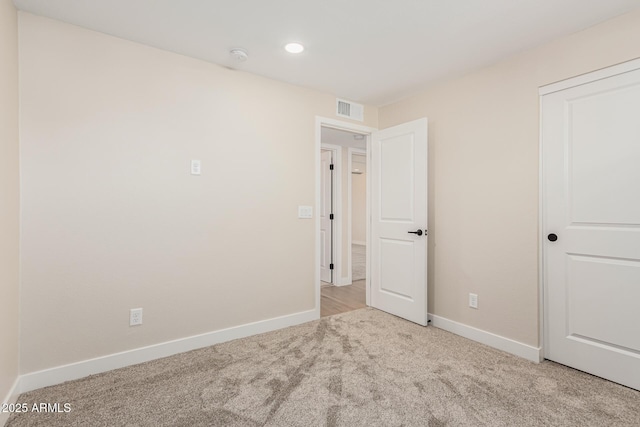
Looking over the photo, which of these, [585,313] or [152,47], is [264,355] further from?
[152,47]

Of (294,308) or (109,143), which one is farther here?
(294,308)

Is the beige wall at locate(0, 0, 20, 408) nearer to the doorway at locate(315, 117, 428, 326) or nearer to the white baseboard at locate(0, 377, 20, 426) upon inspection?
the white baseboard at locate(0, 377, 20, 426)

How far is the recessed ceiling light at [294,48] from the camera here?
2375 mm

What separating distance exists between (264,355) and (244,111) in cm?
208

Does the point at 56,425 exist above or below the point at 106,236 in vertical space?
below

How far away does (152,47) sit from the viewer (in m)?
2.41

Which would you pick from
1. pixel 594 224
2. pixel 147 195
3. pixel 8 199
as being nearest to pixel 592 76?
pixel 594 224

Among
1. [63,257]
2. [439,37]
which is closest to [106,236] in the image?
[63,257]

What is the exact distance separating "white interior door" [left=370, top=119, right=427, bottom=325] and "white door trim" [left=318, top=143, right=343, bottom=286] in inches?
49.8

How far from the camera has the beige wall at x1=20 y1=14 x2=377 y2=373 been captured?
6.70 feet

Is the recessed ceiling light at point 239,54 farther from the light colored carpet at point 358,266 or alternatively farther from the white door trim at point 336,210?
the light colored carpet at point 358,266

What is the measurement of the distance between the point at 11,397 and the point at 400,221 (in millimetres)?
3170

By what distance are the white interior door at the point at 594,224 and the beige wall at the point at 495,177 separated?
0.11m

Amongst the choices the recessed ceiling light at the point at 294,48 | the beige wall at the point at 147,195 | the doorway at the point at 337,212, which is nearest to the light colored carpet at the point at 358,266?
the doorway at the point at 337,212
